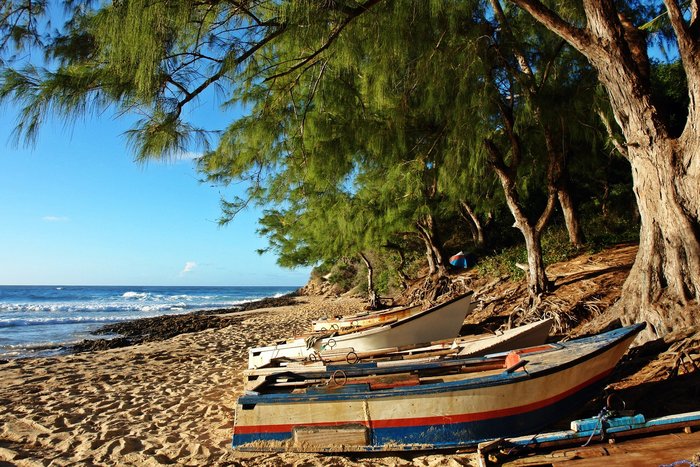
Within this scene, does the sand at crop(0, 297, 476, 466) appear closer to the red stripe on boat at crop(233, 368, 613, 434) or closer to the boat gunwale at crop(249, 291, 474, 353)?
the red stripe on boat at crop(233, 368, 613, 434)

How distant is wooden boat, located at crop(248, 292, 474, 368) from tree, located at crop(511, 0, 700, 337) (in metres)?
3.40

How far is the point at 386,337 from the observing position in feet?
25.5

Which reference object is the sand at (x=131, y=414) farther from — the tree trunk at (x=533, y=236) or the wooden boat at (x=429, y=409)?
the tree trunk at (x=533, y=236)

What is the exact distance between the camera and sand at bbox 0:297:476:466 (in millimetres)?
4023

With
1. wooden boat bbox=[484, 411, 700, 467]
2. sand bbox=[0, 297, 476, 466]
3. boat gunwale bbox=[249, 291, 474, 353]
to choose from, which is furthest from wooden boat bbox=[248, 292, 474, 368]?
wooden boat bbox=[484, 411, 700, 467]

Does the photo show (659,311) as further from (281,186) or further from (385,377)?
(281,186)

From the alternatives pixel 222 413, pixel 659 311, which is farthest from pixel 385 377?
pixel 659 311

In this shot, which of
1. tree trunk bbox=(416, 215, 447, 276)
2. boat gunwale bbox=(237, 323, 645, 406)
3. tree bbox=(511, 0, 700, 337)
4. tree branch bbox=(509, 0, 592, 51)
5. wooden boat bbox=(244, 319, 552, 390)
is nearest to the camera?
boat gunwale bbox=(237, 323, 645, 406)

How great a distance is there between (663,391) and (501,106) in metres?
4.87

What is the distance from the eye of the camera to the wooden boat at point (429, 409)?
12.2 ft

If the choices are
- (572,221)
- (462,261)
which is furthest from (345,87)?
(462,261)

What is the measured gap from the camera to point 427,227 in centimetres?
1598

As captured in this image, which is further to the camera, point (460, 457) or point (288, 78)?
point (288, 78)

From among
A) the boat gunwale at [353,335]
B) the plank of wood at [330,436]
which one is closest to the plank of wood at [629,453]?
the plank of wood at [330,436]
